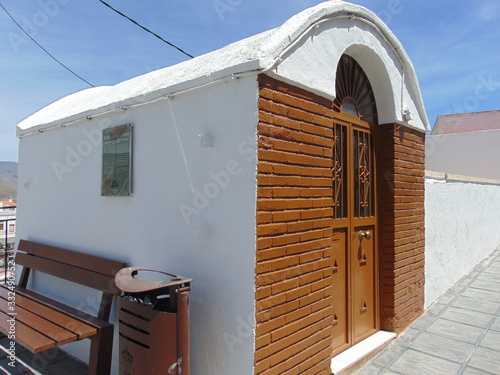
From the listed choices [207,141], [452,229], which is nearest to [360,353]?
[207,141]

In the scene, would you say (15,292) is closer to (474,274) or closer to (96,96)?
(96,96)

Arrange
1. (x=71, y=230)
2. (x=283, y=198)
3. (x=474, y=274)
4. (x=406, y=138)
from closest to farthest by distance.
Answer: (x=283, y=198) → (x=71, y=230) → (x=406, y=138) → (x=474, y=274)

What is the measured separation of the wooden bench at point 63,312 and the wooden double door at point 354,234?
208cm

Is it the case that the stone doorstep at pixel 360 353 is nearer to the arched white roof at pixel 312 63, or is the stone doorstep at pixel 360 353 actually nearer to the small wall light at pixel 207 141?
the small wall light at pixel 207 141

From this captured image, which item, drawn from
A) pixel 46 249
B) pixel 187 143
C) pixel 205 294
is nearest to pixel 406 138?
pixel 187 143

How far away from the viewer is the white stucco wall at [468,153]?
13.6 m

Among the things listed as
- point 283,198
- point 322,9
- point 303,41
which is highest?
point 322,9

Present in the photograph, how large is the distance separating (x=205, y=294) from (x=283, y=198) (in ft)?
2.98

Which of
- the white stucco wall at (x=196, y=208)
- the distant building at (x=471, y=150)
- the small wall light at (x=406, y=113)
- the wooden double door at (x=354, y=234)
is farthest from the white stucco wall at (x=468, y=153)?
the white stucco wall at (x=196, y=208)

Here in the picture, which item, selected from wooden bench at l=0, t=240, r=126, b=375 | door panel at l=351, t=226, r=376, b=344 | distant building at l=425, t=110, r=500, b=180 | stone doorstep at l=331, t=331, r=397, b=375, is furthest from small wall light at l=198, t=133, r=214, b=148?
distant building at l=425, t=110, r=500, b=180

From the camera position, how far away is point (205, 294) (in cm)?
276

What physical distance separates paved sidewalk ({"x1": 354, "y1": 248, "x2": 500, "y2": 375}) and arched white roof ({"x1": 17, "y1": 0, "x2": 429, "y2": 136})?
95.7 inches

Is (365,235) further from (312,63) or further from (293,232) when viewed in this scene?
(312,63)

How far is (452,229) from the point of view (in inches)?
237
